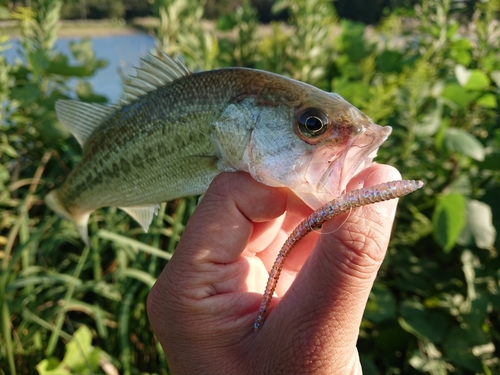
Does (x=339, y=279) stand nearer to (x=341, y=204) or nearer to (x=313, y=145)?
(x=341, y=204)

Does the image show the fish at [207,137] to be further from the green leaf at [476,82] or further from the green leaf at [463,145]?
the green leaf at [476,82]

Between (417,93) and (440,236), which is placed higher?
(417,93)

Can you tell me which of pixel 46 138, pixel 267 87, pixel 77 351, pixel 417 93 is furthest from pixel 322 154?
pixel 46 138

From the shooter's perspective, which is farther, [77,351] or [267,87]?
[77,351]

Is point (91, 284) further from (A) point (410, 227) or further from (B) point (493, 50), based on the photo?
(B) point (493, 50)

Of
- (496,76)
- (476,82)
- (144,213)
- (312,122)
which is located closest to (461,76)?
(476,82)

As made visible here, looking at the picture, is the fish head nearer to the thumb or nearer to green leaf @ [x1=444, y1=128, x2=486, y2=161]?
the thumb

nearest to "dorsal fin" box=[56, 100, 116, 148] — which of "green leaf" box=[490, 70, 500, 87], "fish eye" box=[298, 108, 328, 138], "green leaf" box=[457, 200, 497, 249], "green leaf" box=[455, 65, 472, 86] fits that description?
"fish eye" box=[298, 108, 328, 138]

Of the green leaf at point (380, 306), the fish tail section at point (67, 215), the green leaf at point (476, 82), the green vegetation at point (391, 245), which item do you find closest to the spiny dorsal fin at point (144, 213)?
A: the fish tail section at point (67, 215)
